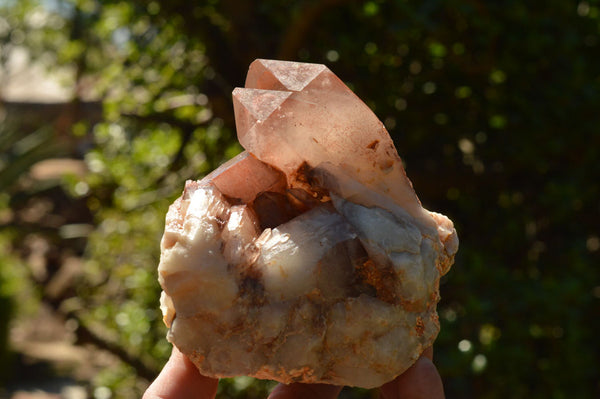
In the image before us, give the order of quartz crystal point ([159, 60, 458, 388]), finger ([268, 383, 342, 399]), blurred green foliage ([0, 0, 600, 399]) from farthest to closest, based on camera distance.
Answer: blurred green foliage ([0, 0, 600, 399])
finger ([268, 383, 342, 399])
quartz crystal point ([159, 60, 458, 388])

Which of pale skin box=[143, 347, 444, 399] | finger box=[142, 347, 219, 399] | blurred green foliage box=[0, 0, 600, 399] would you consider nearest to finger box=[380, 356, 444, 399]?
pale skin box=[143, 347, 444, 399]

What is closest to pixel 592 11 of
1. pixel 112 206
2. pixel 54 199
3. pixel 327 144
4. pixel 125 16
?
pixel 327 144

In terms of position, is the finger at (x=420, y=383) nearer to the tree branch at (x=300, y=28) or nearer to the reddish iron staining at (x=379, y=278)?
the reddish iron staining at (x=379, y=278)

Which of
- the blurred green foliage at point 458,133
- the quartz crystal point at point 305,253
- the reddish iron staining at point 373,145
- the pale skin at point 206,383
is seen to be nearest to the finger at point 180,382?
the pale skin at point 206,383

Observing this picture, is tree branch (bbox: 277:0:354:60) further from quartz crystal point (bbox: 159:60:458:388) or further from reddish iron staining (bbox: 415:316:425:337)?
reddish iron staining (bbox: 415:316:425:337)

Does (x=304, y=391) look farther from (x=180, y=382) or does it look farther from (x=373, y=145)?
(x=373, y=145)

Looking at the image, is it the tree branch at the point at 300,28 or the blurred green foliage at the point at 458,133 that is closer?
the blurred green foliage at the point at 458,133
